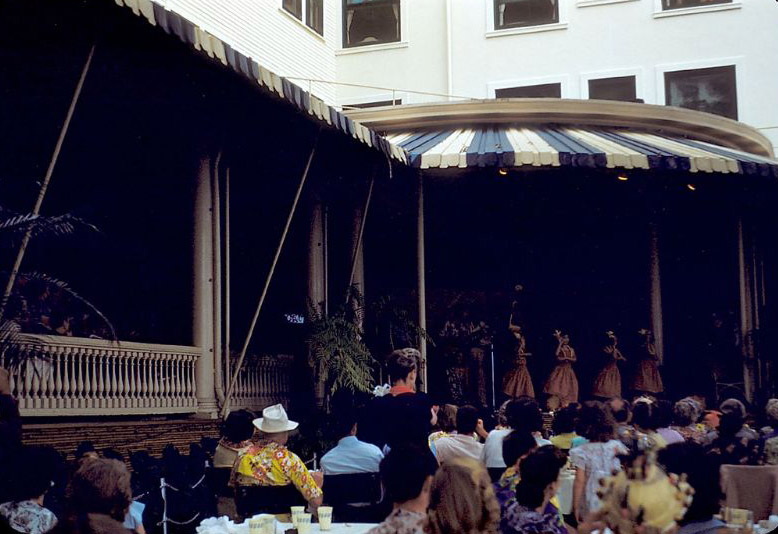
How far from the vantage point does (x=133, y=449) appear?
462 inches

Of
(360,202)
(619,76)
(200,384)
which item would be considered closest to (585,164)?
(360,202)

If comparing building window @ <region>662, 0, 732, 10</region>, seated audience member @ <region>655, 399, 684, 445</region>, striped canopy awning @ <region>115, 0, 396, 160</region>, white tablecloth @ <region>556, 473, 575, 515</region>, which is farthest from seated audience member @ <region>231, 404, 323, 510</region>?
building window @ <region>662, 0, 732, 10</region>

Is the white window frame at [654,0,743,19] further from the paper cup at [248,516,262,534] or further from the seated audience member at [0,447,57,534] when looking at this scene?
the seated audience member at [0,447,57,534]

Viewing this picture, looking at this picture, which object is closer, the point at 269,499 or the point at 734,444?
the point at 269,499

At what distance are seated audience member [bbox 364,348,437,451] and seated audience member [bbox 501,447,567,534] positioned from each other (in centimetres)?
179

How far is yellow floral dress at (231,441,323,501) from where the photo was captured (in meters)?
7.49

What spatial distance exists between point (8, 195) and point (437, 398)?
8.40 m

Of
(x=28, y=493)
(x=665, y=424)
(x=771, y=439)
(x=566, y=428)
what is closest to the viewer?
(x=28, y=493)

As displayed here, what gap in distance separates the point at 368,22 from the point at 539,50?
159 inches

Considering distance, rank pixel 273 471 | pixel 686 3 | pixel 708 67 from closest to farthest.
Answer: pixel 273 471, pixel 708 67, pixel 686 3

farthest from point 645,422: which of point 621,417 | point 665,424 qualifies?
point 621,417

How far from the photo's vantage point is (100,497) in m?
4.90

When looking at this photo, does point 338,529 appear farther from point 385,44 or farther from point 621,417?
point 385,44

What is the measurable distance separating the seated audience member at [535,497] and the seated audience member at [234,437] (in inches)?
137
